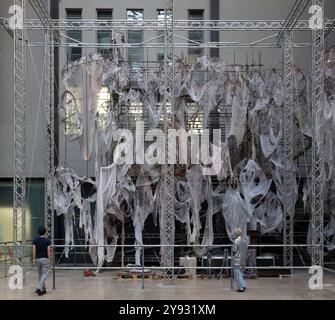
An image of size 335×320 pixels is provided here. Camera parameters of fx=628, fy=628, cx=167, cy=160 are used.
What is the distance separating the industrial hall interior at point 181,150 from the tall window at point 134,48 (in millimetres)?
501

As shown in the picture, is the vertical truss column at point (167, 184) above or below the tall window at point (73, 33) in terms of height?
below

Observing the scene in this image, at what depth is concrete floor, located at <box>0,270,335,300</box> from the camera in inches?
557

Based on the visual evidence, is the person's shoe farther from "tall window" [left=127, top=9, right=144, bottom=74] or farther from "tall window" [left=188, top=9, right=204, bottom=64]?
"tall window" [left=188, top=9, right=204, bottom=64]

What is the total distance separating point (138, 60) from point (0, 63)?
5211mm

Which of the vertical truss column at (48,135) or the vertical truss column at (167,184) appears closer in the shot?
the vertical truss column at (167,184)

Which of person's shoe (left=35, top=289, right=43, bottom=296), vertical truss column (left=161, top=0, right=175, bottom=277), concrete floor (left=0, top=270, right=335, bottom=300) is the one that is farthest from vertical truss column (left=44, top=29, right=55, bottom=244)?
person's shoe (left=35, top=289, right=43, bottom=296)

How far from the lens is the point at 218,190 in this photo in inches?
813

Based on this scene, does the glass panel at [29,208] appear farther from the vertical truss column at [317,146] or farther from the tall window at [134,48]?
the vertical truss column at [317,146]

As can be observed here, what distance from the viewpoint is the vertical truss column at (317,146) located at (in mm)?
16312

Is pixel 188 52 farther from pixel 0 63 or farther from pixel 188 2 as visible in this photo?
pixel 0 63

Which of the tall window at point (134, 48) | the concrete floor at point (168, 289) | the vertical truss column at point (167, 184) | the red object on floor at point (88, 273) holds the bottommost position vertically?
the red object on floor at point (88, 273)

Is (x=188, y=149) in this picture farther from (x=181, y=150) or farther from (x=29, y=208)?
(x=29, y=208)

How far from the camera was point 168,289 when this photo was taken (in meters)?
15.4

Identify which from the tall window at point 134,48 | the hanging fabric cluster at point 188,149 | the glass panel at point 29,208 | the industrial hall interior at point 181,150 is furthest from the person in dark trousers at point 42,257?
the tall window at point 134,48
